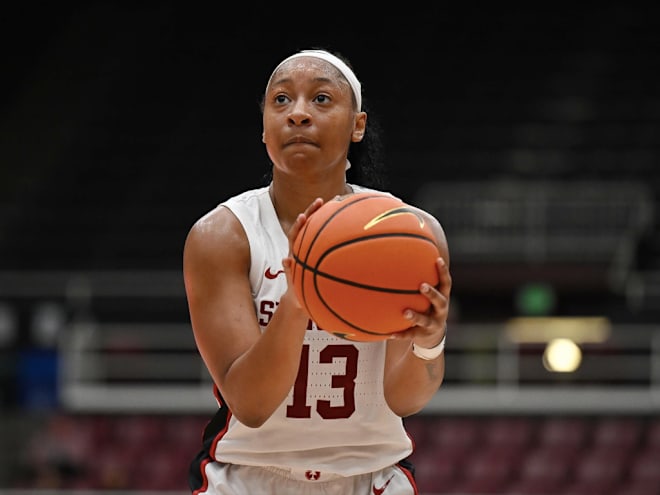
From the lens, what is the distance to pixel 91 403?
12.0 m

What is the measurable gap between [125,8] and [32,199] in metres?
4.37

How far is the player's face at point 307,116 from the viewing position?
11.2 feet

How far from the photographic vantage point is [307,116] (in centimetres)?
339

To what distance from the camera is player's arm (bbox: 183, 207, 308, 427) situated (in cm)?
312

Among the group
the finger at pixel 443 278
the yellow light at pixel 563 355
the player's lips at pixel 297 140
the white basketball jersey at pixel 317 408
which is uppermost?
the yellow light at pixel 563 355

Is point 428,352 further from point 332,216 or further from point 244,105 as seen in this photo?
point 244,105

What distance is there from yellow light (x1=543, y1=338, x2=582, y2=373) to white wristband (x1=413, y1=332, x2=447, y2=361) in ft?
28.8

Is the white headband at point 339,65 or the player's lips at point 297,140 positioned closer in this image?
the player's lips at point 297,140

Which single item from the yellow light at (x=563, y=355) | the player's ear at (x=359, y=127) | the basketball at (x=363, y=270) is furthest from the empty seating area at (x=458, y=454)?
the basketball at (x=363, y=270)

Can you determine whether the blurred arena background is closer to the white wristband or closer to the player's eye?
the white wristband

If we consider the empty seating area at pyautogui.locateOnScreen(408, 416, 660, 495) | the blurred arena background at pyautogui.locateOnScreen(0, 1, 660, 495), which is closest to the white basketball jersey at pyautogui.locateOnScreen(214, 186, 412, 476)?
the empty seating area at pyautogui.locateOnScreen(408, 416, 660, 495)

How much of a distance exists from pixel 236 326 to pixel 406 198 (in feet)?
39.7

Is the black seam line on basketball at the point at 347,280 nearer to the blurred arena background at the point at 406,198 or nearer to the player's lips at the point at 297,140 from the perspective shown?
the player's lips at the point at 297,140

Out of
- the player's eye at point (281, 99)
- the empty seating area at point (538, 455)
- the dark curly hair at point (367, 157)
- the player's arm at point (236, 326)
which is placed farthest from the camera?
the empty seating area at point (538, 455)
